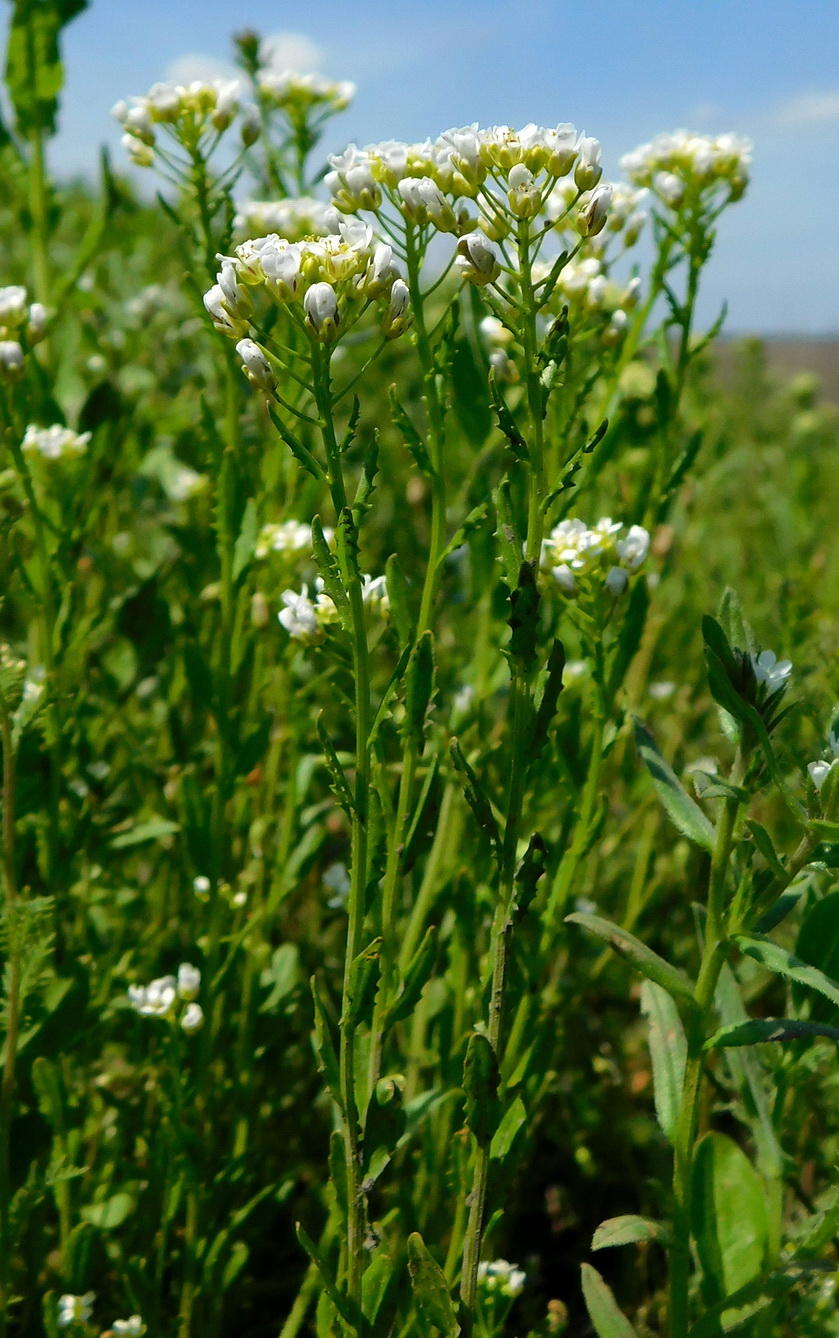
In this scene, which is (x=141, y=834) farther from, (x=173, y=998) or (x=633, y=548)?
(x=633, y=548)

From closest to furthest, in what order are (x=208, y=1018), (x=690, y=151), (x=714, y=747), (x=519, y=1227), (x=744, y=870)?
(x=744, y=870) < (x=208, y=1018) < (x=690, y=151) < (x=519, y=1227) < (x=714, y=747)

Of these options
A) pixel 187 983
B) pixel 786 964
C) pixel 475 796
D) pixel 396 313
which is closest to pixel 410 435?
pixel 396 313

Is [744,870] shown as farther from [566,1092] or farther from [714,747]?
[714,747]

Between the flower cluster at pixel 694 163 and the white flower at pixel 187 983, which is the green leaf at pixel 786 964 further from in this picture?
the flower cluster at pixel 694 163

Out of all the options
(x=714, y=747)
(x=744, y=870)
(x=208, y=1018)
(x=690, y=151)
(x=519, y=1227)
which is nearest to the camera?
(x=744, y=870)

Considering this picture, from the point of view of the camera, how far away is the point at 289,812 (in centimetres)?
172

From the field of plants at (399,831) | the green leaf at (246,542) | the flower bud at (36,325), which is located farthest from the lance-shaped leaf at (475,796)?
the flower bud at (36,325)

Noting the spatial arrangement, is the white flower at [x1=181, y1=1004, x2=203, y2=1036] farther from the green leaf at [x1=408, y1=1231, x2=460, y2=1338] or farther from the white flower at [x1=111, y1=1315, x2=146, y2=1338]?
the green leaf at [x1=408, y1=1231, x2=460, y2=1338]

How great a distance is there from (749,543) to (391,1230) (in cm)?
313

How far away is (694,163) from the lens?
169 cm

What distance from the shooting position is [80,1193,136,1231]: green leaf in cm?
153

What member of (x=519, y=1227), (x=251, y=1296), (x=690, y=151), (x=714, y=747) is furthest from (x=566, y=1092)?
(x=690, y=151)

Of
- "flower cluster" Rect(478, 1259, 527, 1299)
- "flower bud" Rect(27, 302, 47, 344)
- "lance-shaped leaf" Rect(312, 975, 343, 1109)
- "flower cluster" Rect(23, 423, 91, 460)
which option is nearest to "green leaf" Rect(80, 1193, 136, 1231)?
"flower cluster" Rect(478, 1259, 527, 1299)

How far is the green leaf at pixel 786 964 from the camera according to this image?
99cm
